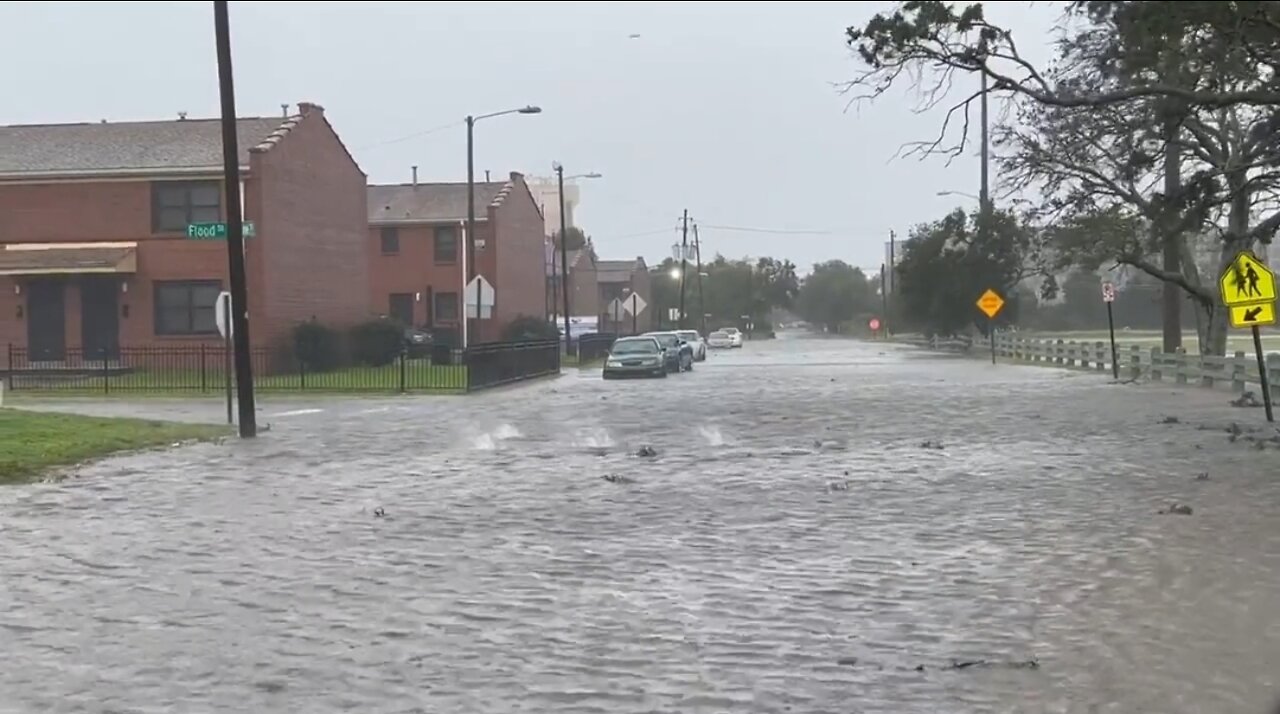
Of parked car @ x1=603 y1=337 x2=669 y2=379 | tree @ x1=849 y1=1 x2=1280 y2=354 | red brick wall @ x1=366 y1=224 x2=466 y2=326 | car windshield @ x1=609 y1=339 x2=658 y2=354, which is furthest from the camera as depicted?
red brick wall @ x1=366 y1=224 x2=466 y2=326

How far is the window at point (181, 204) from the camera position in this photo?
1785 inches

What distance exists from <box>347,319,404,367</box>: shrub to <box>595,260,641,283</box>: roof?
2985 inches

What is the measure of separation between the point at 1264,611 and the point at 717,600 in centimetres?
354

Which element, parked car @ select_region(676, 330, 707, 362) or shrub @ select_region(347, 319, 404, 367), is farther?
parked car @ select_region(676, 330, 707, 362)

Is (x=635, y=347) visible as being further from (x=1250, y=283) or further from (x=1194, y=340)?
(x=1194, y=340)

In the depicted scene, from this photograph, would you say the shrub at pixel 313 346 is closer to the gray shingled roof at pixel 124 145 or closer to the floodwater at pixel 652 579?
the gray shingled roof at pixel 124 145

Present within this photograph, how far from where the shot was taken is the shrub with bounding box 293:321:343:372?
151ft

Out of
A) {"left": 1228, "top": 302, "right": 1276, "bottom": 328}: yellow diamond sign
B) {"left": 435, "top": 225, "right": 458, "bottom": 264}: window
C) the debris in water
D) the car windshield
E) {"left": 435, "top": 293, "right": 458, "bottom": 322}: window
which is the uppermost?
{"left": 435, "top": 225, "right": 458, "bottom": 264}: window

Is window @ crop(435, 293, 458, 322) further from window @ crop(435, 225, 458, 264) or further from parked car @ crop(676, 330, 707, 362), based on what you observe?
parked car @ crop(676, 330, 707, 362)

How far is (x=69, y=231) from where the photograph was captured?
46531 millimetres

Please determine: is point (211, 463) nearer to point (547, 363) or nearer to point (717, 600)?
point (717, 600)

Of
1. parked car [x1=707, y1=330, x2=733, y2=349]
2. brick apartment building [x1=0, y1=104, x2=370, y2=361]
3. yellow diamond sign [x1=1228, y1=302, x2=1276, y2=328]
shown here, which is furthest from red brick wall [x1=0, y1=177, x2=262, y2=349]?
parked car [x1=707, y1=330, x2=733, y2=349]

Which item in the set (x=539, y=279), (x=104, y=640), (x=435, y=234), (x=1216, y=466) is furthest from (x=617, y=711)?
(x=539, y=279)

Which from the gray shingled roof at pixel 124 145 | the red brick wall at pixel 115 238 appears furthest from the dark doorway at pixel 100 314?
the gray shingled roof at pixel 124 145
